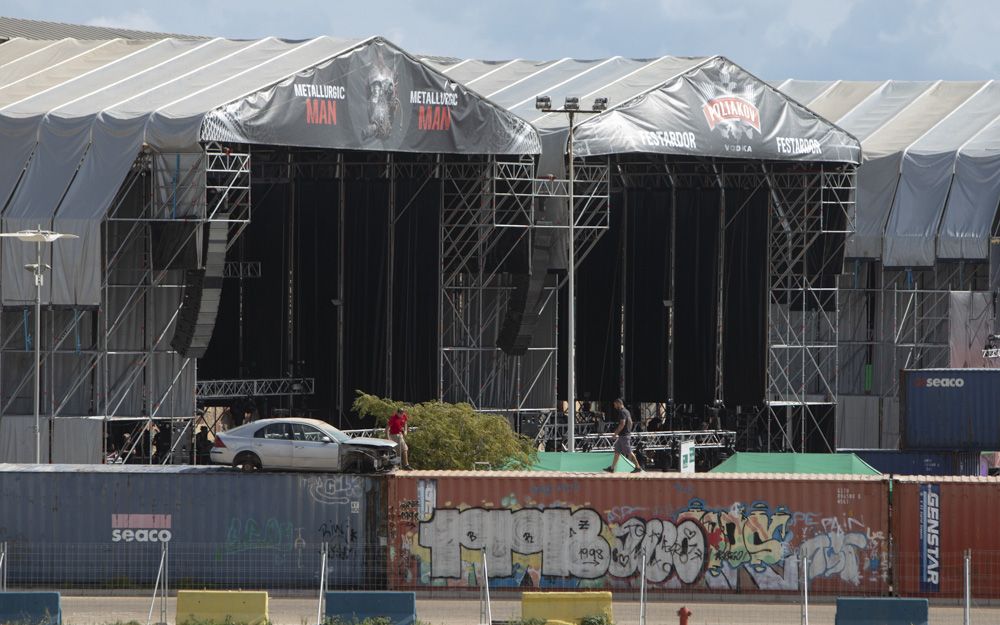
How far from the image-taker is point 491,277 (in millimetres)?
Result: 54500

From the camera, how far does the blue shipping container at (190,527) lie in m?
31.4

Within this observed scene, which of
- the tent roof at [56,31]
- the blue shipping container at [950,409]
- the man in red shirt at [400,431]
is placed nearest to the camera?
the man in red shirt at [400,431]

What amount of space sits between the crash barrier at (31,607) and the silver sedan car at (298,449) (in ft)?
22.7

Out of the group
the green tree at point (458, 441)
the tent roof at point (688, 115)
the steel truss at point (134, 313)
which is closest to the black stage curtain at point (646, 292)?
the tent roof at point (688, 115)

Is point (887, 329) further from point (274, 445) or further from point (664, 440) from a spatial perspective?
point (274, 445)

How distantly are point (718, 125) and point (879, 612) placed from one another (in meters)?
30.0

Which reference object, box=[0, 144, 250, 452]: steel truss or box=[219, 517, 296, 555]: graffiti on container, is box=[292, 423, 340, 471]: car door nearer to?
box=[219, 517, 296, 555]: graffiti on container

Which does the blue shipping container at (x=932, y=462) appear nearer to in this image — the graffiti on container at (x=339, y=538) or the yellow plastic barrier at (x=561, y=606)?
the graffiti on container at (x=339, y=538)

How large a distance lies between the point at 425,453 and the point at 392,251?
1966cm

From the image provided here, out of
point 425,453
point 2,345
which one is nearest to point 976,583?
point 425,453

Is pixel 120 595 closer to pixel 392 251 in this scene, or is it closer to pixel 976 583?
pixel 976 583

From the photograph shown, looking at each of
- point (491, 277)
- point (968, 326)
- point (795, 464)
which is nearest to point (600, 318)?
point (491, 277)

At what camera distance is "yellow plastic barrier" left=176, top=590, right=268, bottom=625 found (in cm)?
2686

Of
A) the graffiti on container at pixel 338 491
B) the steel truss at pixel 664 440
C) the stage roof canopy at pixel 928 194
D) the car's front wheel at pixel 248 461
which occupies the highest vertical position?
the stage roof canopy at pixel 928 194
